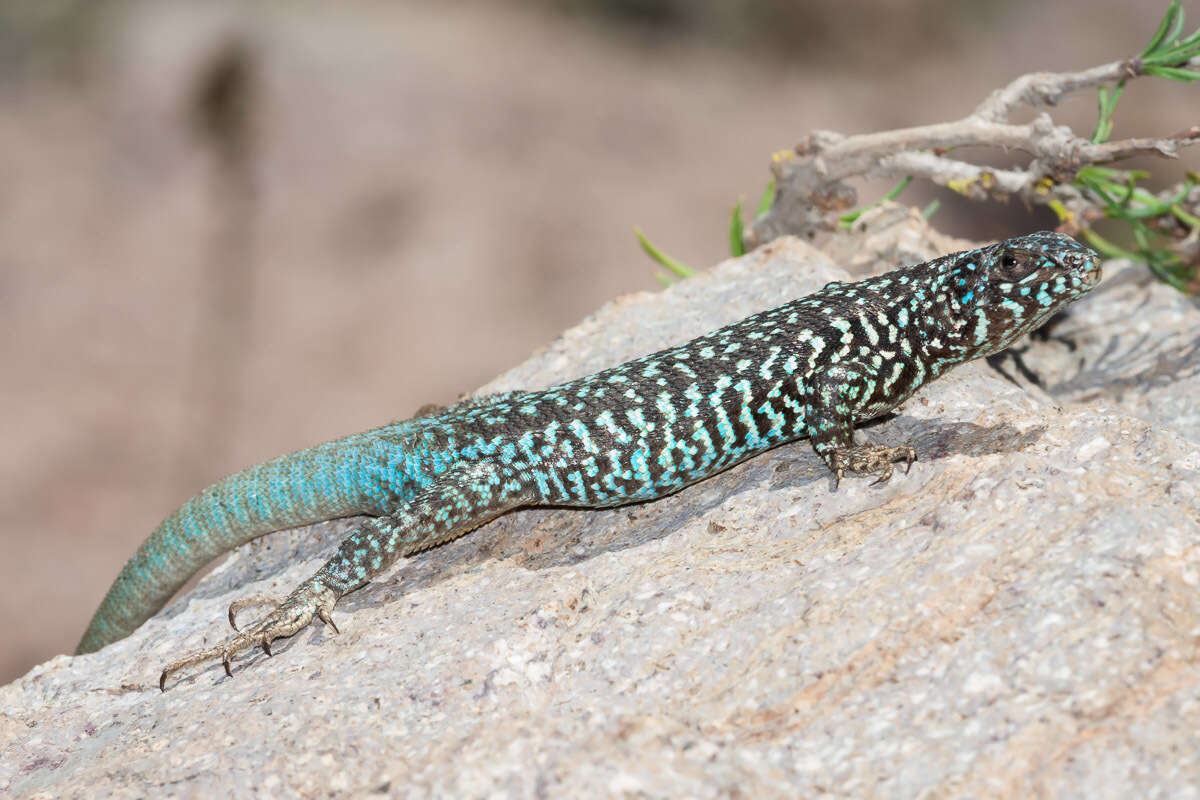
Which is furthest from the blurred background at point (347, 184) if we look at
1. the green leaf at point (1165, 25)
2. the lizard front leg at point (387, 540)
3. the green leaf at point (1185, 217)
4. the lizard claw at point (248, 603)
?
the lizard front leg at point (387, 540)

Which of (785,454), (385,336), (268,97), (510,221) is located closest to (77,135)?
(268,97)

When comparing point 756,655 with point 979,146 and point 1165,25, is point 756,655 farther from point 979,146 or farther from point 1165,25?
point 1165,25

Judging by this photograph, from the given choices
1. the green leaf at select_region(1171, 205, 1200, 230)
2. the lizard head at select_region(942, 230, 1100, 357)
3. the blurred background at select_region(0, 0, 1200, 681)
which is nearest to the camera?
the lizard head at select_region(942, 230, 1100, 357)

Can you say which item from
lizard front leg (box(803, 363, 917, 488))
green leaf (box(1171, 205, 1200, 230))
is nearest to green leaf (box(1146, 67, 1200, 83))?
green leaf (box(1171, 205, 1200, 230))

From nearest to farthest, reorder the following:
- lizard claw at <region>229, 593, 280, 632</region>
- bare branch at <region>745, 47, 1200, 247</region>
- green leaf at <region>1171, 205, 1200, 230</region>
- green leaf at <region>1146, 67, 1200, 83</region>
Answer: lizard claw at <region>229, 593, 280, 632</region> < green leaf at <region>1146, 67, 1200, 83</region> < bare branch at <region>745, 47, 1200, 247</region> < green leaf at <region>1171, 205, 1200, 230</region>

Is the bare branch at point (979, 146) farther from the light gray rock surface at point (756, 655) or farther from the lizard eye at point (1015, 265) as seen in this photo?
the light gray rock surface at point (756, 655)

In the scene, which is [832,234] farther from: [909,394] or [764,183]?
[764,183]

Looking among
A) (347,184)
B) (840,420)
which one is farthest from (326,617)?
(347,184)

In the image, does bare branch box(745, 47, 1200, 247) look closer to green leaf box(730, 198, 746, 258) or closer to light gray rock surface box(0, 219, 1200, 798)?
green leaf box(730, 198, 746, 258)
